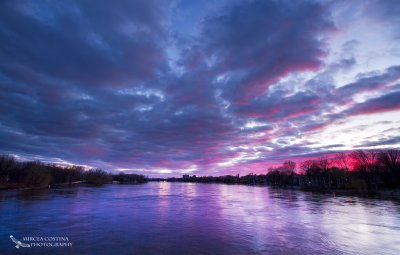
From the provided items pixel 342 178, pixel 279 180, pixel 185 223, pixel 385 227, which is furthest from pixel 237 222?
pixel 279 180

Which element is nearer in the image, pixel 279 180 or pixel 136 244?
pixel 136 244

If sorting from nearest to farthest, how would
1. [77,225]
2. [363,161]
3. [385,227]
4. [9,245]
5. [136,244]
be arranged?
[9,245]
[136,244]
[77,225]
[385,227]
[363,161]

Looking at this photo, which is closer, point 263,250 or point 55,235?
point 263,250

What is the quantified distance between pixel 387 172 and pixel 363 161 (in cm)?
1248

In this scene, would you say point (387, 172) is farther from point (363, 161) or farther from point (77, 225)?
point (77, 225)

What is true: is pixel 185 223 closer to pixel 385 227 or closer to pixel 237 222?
pixel 237 222

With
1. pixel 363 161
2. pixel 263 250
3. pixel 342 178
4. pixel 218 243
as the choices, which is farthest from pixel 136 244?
pixel 342 178

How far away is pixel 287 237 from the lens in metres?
20.1

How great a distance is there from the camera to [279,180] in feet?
616

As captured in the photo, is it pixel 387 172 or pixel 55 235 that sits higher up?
pixel 387 172

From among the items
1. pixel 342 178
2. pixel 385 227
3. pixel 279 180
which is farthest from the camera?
pixel 279 180

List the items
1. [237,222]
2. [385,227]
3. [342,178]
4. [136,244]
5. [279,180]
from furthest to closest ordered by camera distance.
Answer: [279,180] → [342,178] → [237,222] → [385,227] → [136,244]

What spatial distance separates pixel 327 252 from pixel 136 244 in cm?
1273

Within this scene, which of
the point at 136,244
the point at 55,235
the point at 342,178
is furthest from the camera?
the point at 342,178
